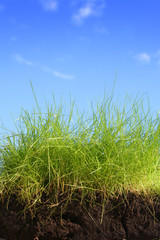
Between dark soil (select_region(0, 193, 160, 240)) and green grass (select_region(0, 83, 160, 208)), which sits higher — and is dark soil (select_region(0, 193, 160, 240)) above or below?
below

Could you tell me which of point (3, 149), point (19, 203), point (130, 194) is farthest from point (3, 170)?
point (130, 194)

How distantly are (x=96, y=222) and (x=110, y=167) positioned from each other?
0.54m

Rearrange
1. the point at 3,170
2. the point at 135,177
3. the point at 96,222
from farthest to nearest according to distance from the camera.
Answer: the point at 3,170 → the point at 135,177 → the point at 96,222

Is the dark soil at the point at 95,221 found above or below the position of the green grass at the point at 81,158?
below

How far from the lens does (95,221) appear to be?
7.91 feet

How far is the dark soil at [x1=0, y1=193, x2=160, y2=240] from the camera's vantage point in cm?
242

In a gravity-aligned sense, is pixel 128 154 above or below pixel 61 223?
above

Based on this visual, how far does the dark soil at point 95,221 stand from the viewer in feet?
7.95

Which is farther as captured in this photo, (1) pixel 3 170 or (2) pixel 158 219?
(1) pixel 3 170

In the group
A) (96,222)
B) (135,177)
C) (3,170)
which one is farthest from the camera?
(3,170)

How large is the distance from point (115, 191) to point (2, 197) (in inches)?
47.6

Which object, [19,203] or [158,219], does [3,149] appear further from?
[158,219]

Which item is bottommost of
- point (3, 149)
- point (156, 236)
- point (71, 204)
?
point (156, 236)

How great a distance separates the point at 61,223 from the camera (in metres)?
2.44
